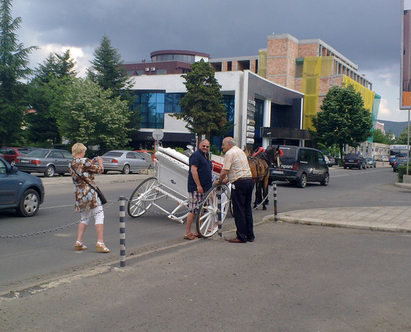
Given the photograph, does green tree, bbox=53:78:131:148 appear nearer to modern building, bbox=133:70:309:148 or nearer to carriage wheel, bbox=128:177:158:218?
modern building, bbox=133:70:309:148

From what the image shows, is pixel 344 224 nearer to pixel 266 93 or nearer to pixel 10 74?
pixel 10 74

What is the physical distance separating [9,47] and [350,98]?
139 feet

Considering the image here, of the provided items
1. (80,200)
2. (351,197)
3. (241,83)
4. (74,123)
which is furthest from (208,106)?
(80,200)

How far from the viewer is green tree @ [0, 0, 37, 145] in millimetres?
40312

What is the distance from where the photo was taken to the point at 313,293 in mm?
5070

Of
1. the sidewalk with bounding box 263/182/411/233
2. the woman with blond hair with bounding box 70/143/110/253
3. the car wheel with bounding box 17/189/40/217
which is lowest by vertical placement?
the sidewalk with bounding box 263/182/411/233

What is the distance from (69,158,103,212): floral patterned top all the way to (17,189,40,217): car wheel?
3.91 meters

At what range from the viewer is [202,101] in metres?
41.7

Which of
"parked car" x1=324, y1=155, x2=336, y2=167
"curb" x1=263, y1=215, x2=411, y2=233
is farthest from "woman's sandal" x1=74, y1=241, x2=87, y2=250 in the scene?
"parked car" x1=324, y1=155, x2=336, y2=167

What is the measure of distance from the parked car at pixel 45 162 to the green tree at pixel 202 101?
62.8ft

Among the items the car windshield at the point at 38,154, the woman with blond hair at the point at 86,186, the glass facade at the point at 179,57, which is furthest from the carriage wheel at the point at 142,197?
the glass facade at the point at 179,57

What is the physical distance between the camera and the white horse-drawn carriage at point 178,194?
8148 millimetres

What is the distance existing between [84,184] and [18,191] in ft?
12.7

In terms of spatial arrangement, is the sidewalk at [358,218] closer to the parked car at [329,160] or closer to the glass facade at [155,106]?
the parked car at [329,160]
